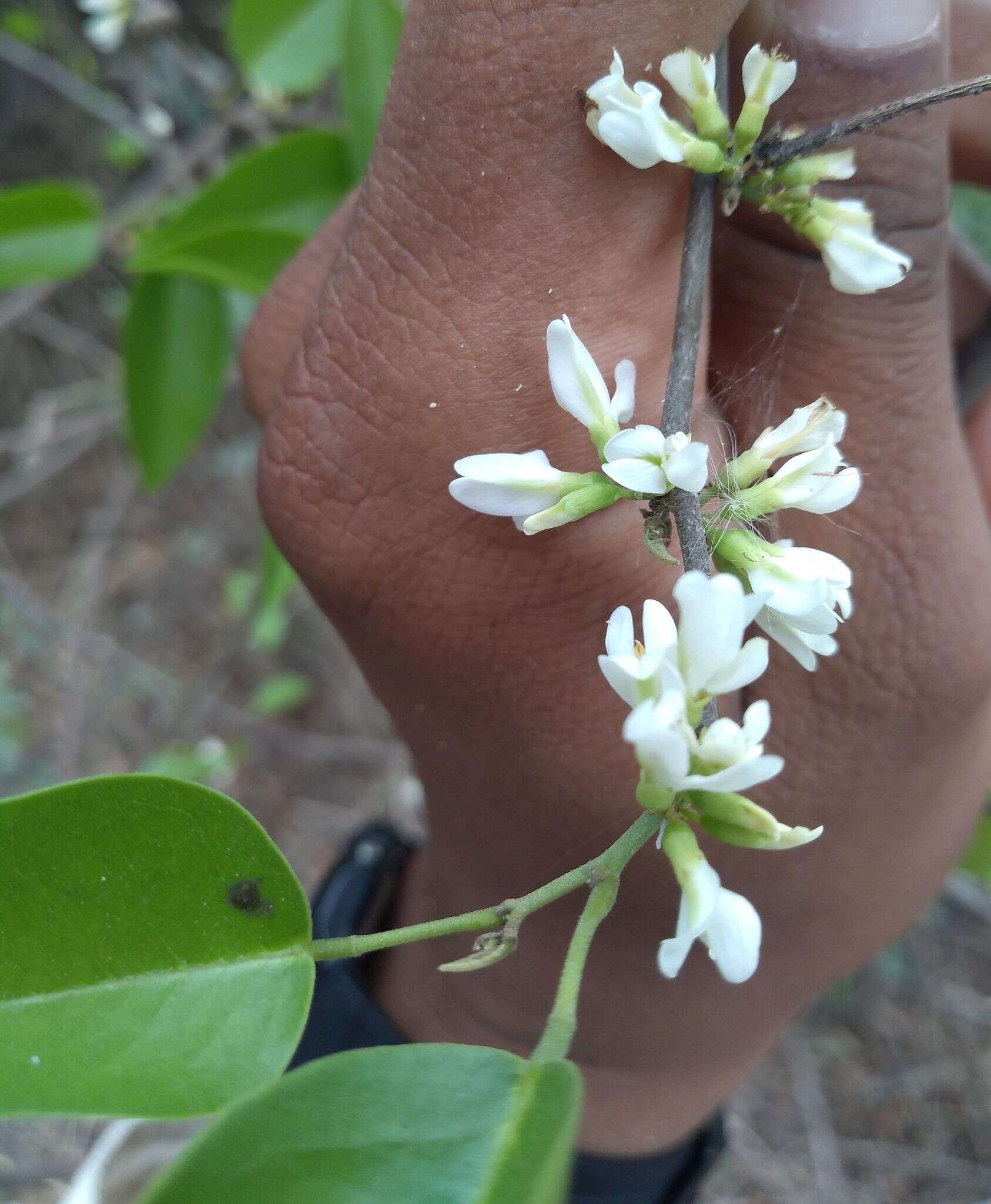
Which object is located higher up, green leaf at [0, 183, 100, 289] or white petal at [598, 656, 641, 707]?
green leaf at [0, 183, 100, 289]

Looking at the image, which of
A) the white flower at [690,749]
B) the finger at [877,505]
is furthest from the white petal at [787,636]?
the finger at [877,505]

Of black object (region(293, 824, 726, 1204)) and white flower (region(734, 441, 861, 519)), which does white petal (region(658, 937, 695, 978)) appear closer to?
white flower (region(734, 441, 861, 519))

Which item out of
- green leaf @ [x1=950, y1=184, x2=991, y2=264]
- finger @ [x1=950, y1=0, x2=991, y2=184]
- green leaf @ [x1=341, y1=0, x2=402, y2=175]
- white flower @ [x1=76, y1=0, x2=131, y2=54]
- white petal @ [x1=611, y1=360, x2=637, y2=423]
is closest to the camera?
white petal @ [x1=611, y1=360, x2=637, y2=423]

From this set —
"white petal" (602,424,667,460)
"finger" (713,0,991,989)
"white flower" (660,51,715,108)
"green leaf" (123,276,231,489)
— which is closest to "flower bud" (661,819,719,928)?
"white petal" (602,424,667,460)

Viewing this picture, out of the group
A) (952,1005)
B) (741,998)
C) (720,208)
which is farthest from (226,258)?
(952,1005)

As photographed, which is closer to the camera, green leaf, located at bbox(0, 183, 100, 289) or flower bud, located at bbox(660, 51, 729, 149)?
flower bud, located at bbox(660, 51, 729, 149)

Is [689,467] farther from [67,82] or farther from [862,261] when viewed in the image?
[67,82]
